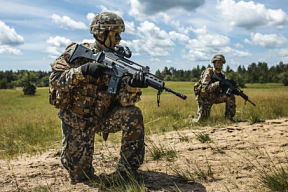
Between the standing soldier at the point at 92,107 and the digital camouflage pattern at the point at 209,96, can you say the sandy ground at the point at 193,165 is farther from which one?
the digital camouflage pattern at the point at 209,96

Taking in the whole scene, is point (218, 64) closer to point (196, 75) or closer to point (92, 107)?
point (92, 107)

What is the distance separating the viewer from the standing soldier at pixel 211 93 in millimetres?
6516

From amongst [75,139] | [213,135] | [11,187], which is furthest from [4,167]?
[213,135]

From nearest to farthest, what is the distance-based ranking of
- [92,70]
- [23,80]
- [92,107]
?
[92,70]
[92,107]
[23,80]

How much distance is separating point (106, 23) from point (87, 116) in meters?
1.44

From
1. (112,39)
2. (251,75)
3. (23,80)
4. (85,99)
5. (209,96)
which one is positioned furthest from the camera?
(251,75)

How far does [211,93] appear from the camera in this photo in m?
6.73

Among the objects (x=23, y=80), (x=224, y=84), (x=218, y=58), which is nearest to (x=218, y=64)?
(x=218, y=58)

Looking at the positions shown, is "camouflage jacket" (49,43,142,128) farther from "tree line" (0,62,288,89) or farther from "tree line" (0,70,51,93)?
"tree line" (0,70,51,93)

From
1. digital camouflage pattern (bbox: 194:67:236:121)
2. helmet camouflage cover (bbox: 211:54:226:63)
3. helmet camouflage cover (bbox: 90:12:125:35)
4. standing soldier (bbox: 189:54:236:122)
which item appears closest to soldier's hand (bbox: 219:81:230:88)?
standing soldier (bbox: 189:54:236:122)

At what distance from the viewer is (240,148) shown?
12.4ft

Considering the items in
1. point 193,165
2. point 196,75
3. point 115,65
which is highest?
point 196,75

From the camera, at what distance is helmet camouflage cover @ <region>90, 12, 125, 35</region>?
3.18 metres

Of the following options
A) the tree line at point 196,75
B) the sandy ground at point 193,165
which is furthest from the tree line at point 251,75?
the sandy ground at point 193,165
